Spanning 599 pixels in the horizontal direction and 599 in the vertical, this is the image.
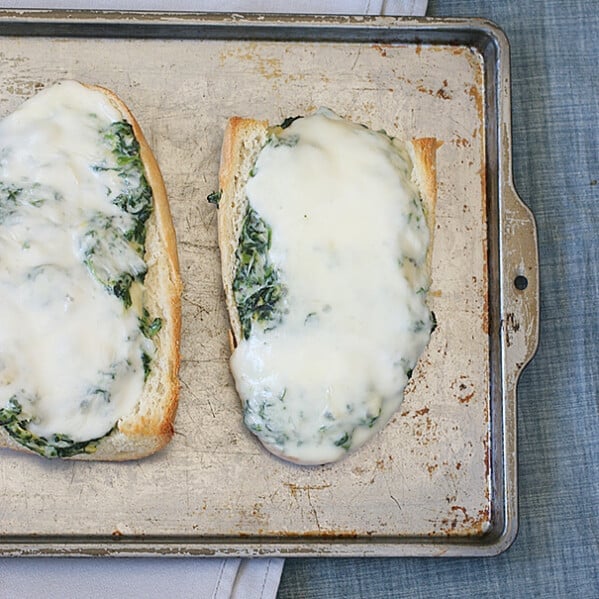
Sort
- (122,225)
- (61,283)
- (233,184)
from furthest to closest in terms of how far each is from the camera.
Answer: (233,184) → (122,225) → (61,283)

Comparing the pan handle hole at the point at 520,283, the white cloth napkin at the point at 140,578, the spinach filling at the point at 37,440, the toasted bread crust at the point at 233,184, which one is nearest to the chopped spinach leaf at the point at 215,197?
the toasted bread crust at the point at 233,184

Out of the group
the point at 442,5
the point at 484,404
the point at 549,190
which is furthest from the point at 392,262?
the point at 442,5

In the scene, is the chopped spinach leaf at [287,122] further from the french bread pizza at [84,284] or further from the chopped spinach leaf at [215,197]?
the french bread pizza at [84,284]

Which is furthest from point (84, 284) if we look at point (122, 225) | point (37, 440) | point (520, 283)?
point (520, 283)

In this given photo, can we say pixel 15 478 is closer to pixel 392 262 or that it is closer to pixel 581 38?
pixel 392 262

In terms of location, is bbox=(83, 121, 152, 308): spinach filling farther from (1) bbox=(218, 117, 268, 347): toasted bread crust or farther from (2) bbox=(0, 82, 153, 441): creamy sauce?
(1) bbox=(218, 117, 268, 347): toasted bread crust

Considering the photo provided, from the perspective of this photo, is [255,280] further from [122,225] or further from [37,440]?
[37,440]

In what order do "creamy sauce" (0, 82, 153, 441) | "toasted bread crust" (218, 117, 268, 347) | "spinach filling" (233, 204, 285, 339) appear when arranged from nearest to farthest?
1. "creamy sauce" (0, 82, 153, 441)
2. "spinach filling" (233, 204, 285, 339)
3. "toasted bread crust" (218, 117, 268, 347)

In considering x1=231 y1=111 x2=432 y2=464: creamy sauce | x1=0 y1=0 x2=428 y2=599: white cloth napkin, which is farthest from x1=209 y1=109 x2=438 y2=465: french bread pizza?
x1=0 y1=0 x2=428 y2=599: white cloth napkin
